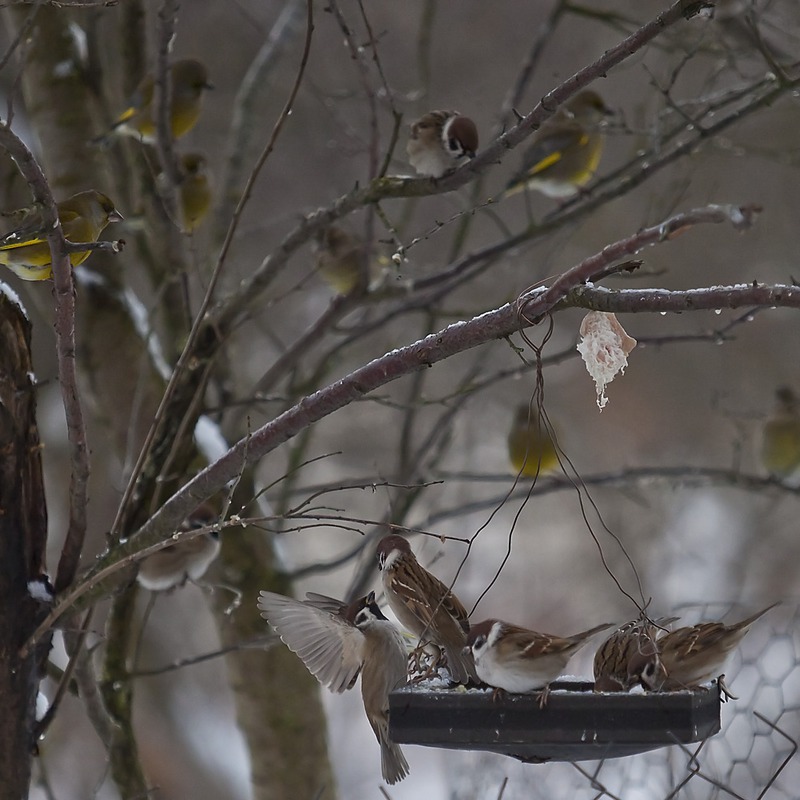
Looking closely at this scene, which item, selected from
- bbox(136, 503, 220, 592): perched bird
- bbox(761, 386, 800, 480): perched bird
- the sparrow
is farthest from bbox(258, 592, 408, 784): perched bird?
bbox(761, 386, 800, 480): perched bird

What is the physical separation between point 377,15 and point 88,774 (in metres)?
7.44

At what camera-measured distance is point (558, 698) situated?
227 cm

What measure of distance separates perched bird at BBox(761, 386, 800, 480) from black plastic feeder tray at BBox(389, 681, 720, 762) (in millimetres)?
4862

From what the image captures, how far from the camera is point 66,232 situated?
3.55 metres

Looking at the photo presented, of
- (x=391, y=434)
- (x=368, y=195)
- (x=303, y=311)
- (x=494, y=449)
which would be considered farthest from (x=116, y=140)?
(x=494, y=449)

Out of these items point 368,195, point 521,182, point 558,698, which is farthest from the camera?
point 521,182

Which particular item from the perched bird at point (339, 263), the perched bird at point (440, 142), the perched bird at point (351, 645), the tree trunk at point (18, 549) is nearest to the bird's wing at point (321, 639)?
the perched bird at point (351, 645)

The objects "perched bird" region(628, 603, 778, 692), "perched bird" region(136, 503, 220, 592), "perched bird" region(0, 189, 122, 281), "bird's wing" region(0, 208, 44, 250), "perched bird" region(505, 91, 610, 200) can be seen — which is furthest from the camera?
"perched bird" region(505, 91, 610, 200)

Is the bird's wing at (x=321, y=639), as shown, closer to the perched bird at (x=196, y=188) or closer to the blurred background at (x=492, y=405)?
the perched bird at (x=196, y=188)

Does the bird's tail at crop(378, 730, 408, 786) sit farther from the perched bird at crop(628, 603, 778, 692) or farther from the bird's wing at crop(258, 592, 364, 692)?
the perched bird at crop(628, 603, 778, 692)

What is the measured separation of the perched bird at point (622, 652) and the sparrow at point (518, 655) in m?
0.11

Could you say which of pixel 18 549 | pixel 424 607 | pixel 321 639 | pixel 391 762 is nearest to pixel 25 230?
pixel 18 549

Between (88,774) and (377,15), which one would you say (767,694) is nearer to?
(88,774)

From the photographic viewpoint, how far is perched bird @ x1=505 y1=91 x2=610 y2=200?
577 cm
